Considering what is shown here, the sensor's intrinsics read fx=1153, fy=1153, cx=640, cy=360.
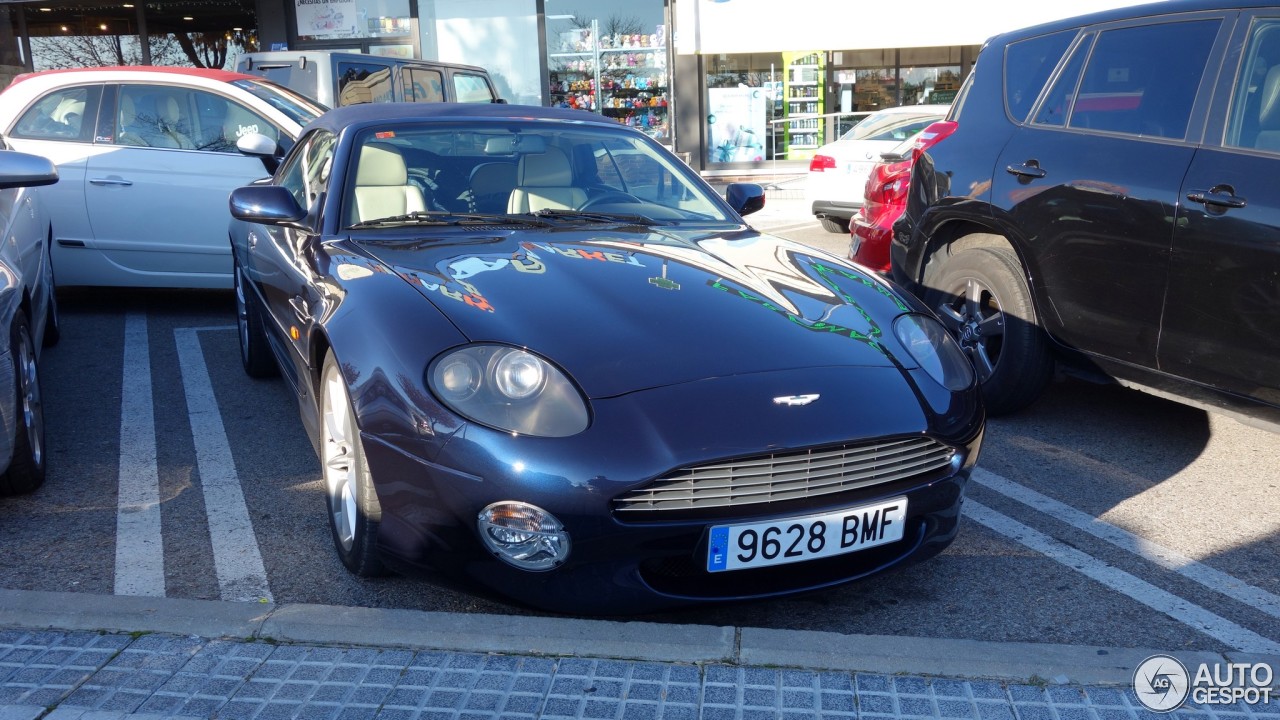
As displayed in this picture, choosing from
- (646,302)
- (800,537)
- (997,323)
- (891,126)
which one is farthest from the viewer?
(891,126)

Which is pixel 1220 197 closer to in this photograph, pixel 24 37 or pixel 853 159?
pixel 853 159

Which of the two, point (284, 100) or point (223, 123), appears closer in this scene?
point (223, 123)

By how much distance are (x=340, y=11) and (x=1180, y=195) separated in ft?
50.5

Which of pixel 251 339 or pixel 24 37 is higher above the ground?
pixel 24 37

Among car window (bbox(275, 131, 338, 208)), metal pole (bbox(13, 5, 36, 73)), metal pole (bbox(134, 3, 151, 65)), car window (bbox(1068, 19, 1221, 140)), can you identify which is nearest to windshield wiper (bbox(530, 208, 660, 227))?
car window (bbox(275, 131, 338, 208))

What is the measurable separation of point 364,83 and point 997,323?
7.74m

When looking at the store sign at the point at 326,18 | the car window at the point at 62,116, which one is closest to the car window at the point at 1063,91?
the car window at the point at 62,116

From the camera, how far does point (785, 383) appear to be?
2961 millimetres

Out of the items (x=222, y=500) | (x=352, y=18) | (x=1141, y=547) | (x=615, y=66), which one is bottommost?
(x=1141, y=547)

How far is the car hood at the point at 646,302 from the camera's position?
9.84 feet

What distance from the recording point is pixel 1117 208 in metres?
4.25

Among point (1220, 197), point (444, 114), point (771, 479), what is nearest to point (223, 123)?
point (444, 114)

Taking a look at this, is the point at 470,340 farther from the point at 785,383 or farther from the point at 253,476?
the point at 253,476

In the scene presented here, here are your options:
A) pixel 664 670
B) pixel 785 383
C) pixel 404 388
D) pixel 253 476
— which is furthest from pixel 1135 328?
pixel 253 476
